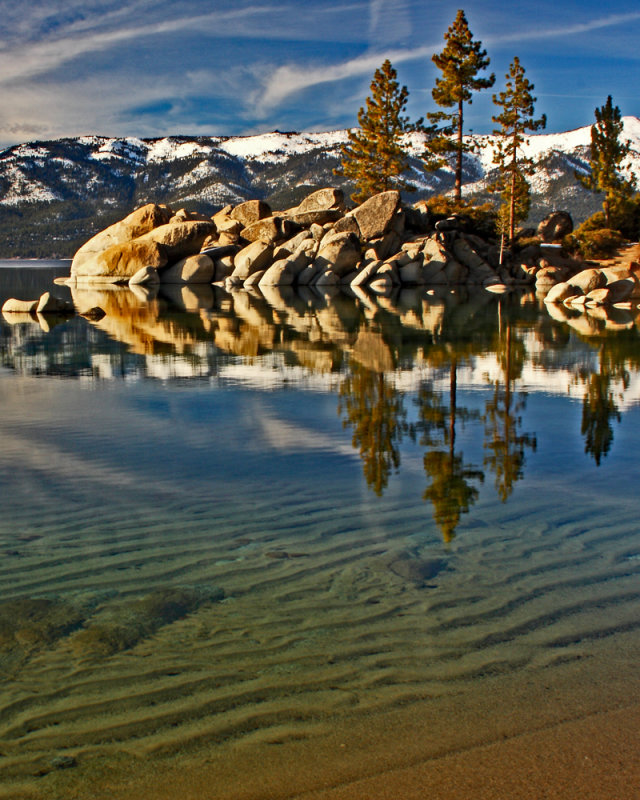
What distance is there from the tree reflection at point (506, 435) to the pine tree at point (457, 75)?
47.0 metres

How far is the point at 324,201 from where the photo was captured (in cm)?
5694

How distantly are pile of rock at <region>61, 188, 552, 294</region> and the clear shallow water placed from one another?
34.6 m

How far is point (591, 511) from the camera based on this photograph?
6.26 meters

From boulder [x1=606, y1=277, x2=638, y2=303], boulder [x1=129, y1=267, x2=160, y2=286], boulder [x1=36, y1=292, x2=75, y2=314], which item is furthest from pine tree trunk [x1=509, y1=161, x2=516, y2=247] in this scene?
boulder [x1=36, y1=292, x2=75, y2=314]

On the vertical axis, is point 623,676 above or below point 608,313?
below

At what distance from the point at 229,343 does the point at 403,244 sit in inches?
1363

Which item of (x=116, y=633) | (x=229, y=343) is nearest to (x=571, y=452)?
(x=116, y=633)

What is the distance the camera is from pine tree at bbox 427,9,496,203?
56.0 m

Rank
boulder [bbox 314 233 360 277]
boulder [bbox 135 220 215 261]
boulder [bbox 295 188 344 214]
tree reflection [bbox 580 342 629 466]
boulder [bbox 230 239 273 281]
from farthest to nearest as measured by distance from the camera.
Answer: boulder [bbox 295 188 344 214], boulder [bbox 135 220 215 261], boulder [bbox 230 239 273 281], boulder [bbox 314 233 360 277], tree reflection [bbox 580 342 629 466]

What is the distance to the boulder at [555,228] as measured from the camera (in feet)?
199

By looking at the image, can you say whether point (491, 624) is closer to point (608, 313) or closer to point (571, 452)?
point (571, 452)

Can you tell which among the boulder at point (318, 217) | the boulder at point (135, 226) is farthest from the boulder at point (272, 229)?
the boulder at point (135, 226)

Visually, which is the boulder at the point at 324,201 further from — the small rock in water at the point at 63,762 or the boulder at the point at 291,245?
the small rock in water at the point at 63,762

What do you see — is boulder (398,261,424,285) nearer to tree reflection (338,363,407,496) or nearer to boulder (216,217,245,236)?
boulder (216,217,245,236)
